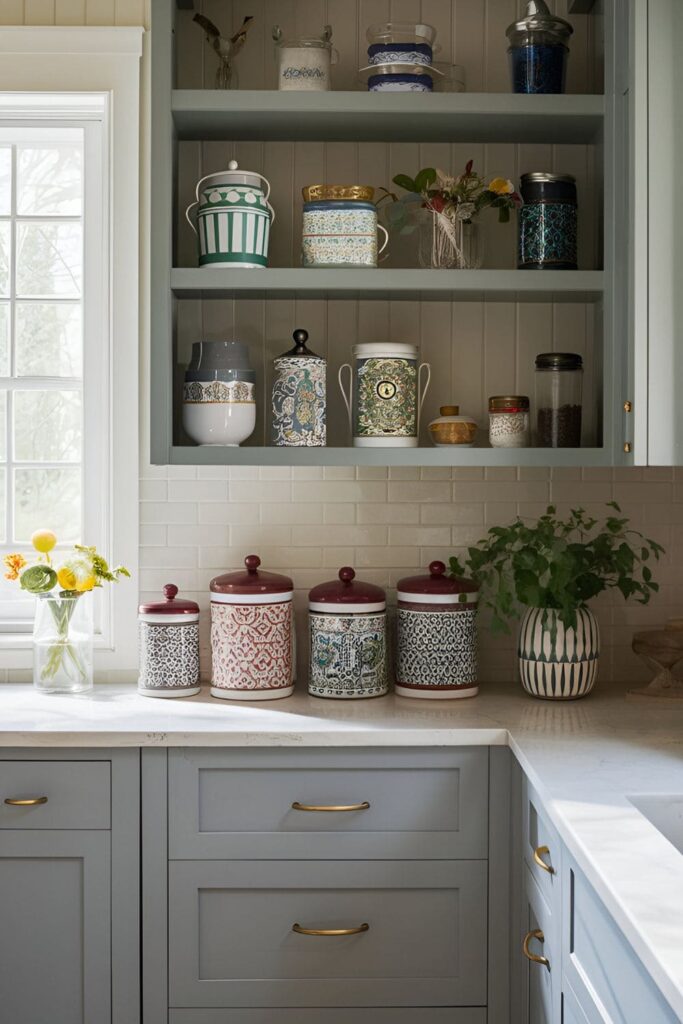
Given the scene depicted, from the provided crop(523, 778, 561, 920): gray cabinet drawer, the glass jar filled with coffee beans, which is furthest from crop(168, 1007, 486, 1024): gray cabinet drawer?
the glass jar filled with coffee beans

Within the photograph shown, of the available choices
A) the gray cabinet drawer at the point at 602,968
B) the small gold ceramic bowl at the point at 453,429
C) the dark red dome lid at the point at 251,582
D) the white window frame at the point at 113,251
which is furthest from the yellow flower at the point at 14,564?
the gray cabinet drawer at the point at 602,968

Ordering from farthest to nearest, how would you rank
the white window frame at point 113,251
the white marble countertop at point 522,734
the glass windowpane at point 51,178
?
the glass windowpane at point 51,178
the white window frame at point 113,251
the white marble countertop at point 522,734

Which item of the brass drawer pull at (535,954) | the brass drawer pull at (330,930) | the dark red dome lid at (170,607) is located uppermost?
the dark red dome lid at (170,607)

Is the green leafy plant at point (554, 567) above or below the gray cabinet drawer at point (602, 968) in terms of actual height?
above

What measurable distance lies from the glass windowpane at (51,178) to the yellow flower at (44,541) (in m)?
0.84

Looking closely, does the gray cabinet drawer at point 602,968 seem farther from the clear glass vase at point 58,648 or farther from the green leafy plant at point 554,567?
the clear glass vase at point 58,648

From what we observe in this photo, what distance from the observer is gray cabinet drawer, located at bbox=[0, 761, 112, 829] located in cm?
215

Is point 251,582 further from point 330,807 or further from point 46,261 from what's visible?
point 46,261

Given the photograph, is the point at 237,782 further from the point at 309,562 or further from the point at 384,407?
the point at 384,407

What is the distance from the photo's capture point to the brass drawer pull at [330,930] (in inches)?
83.6

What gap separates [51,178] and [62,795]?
1562 millimetres

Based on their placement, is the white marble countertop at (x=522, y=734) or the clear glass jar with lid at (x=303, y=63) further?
the clear glass jar with lid at (x=303, y=63)

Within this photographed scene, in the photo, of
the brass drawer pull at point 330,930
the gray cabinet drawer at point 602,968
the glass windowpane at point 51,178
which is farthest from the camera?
the glass windowpane at point 51,178

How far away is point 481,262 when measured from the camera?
248cm
